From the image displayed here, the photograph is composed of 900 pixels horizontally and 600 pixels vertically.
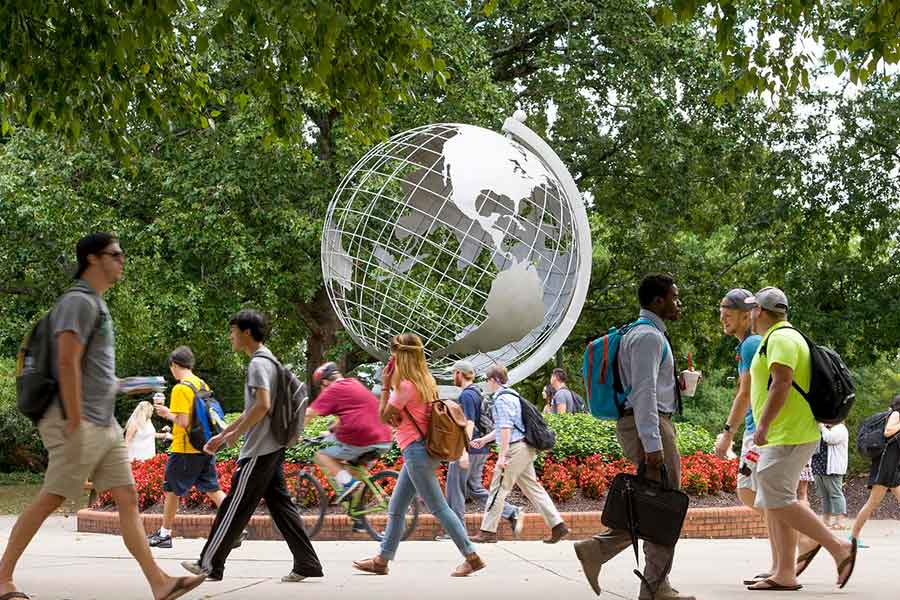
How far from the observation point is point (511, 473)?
35.4ft

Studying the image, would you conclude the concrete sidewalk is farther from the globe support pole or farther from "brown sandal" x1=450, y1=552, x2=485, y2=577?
the globe support pole

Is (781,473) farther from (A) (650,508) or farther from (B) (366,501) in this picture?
(B) (366,501)

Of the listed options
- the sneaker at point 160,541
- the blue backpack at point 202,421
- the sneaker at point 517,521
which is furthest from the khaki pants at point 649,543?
the sneaker at point 160,541

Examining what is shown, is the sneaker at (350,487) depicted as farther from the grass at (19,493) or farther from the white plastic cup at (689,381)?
the grass at (19,493)


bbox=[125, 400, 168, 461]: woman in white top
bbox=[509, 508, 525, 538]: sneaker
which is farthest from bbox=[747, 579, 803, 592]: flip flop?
bbox=[125, 400, 168, 461]: woman in white top

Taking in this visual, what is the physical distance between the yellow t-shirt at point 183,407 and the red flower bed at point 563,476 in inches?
63.5

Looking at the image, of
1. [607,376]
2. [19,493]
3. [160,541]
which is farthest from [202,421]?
[19,493]

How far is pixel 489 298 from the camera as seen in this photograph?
1616cm

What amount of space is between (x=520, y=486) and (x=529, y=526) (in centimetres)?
98

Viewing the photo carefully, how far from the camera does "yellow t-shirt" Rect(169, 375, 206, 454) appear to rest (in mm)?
10484

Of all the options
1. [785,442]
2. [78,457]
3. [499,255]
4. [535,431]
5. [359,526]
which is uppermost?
[499,255]

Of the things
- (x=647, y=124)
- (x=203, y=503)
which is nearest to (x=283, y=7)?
(x=203, y=503)

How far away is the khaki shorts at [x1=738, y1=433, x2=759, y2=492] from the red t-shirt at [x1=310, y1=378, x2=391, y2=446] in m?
3.28

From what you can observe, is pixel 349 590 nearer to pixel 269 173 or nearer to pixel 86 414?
pixel 86 414
